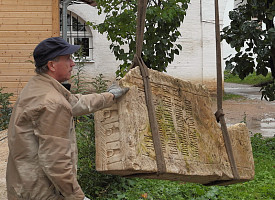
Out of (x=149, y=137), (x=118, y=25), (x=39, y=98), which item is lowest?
(x=149, y=137)

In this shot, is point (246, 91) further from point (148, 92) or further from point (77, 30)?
point (148, 92)

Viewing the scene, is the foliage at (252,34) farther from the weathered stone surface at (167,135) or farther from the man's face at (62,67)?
the man's face at (62,67)

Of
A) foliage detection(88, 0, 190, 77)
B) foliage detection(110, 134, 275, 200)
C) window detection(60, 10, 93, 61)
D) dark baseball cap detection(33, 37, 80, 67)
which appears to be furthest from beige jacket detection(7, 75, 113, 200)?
window detection(60, 10, 93, 61)

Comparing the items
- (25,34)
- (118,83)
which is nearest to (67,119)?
(118,83)

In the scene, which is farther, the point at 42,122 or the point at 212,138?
the point at 212,138

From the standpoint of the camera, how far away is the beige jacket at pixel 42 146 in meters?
2.69

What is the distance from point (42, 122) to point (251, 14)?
233 inches

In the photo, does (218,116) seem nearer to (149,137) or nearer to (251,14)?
(149,137)

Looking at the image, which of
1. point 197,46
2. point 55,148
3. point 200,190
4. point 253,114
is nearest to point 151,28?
point 200,190

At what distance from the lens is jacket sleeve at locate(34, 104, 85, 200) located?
8.79ft

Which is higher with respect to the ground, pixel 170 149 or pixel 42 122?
pixel 42 122

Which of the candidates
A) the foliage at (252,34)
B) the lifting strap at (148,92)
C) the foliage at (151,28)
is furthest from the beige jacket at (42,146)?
the foliage at (252,34)

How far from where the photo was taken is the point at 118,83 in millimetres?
3344

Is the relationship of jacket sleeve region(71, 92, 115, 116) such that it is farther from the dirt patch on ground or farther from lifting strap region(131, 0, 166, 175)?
the dirt patch on ground
